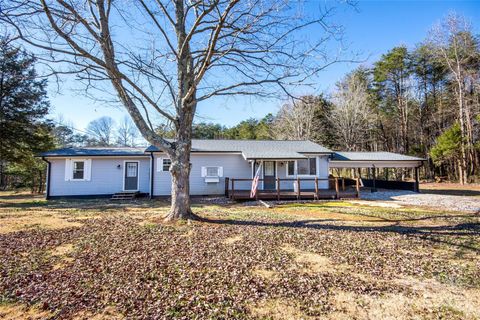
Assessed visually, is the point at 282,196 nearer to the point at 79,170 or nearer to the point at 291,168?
the point at 291,168

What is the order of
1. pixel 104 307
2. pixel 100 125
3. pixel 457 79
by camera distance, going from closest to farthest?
pixel 104 307
pixel 457 79
pixel 100 125

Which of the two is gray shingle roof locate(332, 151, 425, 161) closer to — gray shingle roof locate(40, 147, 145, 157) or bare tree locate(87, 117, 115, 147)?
gray shingle roof locate(40, 147, 145, 157)

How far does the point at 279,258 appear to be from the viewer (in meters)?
4.31

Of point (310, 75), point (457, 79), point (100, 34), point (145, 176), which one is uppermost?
point (457, 79)

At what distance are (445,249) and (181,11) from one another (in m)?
8.95

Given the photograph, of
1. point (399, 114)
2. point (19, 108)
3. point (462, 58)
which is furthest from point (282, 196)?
point (399, 114)

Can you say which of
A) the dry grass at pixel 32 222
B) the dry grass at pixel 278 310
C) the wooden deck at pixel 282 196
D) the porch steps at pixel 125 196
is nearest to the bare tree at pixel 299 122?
the wooden deck at pixel 282 196

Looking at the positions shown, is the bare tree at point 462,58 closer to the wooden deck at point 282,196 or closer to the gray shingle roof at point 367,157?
the gray shingle roof at point 367,157

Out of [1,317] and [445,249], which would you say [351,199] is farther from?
[1,317]

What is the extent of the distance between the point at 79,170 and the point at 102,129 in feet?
104

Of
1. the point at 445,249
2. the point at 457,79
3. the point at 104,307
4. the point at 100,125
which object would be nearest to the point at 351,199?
the point at 445,249

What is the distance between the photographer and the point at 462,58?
20.9 m

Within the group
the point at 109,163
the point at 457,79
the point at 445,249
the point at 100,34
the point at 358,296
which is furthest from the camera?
the point at 457,79

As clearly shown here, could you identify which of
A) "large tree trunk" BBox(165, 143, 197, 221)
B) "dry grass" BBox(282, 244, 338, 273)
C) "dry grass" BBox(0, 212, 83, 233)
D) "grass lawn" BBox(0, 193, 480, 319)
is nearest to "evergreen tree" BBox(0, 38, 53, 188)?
"dry grass" BBox(0, 212, 83, 233)
